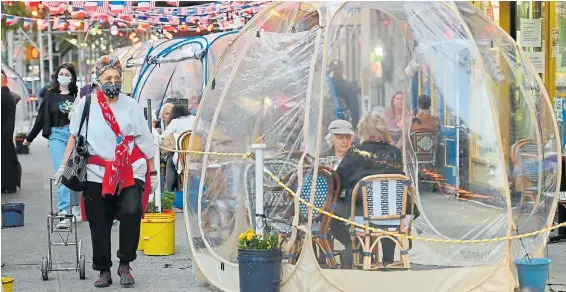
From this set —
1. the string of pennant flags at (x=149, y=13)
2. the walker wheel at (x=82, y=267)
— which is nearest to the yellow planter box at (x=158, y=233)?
the walker wheel at (x=82, y=267)

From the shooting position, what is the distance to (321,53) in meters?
7.91

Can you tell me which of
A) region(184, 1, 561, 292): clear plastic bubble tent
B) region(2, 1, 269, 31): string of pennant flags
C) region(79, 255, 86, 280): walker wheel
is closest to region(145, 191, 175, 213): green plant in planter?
region(79, 255, 86, 280): walker wheel

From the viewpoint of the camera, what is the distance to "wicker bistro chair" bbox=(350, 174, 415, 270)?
7629mm

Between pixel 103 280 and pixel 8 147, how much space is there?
874cm

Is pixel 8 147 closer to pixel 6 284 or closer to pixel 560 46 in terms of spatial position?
pixel 560 46

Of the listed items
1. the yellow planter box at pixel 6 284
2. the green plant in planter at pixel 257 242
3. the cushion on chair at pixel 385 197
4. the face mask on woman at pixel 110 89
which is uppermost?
the face mask on woman at pixel 110 89

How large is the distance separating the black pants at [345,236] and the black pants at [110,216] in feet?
5.63

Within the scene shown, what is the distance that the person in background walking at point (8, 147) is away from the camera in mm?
16578

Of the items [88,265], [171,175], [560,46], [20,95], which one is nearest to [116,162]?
[88,265]

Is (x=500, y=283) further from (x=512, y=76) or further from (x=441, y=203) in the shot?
(x=512, y=76)

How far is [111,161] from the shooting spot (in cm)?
824

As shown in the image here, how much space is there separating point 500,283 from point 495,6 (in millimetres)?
6703

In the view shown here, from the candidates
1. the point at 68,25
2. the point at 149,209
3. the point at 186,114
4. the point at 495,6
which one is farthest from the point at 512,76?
the point at 68,25

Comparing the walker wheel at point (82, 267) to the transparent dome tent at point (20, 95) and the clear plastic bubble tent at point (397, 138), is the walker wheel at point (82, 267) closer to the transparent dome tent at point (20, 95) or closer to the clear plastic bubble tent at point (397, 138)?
the clear plastic bubble tent at point (397, 138)
